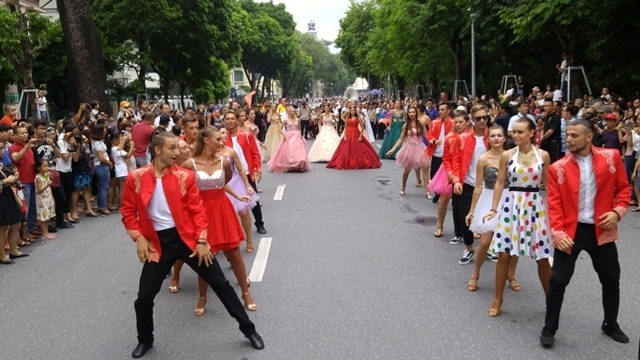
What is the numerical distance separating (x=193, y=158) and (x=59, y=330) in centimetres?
195

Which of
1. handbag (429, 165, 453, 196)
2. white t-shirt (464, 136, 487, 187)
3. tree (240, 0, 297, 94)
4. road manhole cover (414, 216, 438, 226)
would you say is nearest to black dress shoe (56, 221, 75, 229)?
road manhole cover (414, 216, 438, 226)

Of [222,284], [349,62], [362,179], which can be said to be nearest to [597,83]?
[362,179]

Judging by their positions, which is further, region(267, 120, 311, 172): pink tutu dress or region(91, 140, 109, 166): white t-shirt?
region(267, 120, 311, 172): pink tutu dress

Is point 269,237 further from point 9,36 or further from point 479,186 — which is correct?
point 9,36

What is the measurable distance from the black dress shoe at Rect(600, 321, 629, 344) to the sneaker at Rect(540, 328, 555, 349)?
524 mm

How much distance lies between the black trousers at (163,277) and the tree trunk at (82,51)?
646 inches

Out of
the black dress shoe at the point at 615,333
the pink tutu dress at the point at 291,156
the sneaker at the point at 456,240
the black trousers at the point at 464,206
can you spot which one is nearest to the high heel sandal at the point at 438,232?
the sneaker at the point at 456,240

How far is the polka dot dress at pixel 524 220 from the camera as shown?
5918 millimetres

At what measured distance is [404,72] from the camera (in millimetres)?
41656

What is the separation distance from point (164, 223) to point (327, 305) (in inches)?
77.0

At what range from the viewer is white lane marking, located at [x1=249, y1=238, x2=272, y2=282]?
757 centimetres

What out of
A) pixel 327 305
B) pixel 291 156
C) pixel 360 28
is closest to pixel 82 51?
pixel 291 156

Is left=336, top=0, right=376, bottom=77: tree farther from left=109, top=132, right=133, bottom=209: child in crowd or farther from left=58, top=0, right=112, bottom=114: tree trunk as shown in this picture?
left=109, top=132, right=133, bottom=209: child in crowd

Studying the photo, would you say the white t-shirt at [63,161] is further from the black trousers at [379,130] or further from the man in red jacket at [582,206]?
the black trousers at [379,130]
